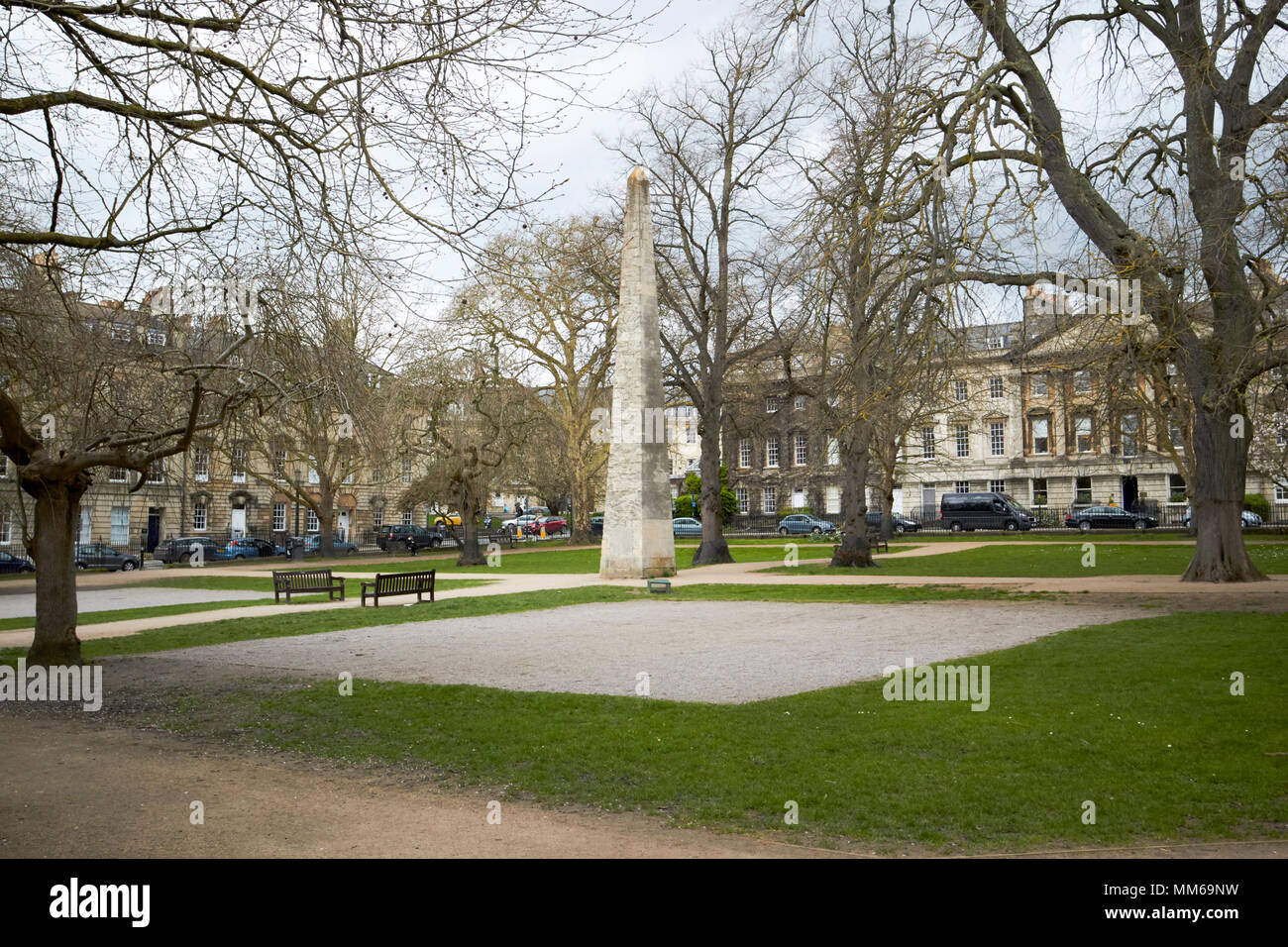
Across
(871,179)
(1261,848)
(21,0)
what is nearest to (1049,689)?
(1261,848)

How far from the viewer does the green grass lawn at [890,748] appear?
647 centimetres

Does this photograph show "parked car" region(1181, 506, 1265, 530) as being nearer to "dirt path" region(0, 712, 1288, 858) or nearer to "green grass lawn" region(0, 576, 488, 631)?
"green grass lawn" region(0, 576, 488, 631)

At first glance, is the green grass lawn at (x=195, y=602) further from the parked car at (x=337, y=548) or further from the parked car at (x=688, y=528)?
the parked car at (x=688, y=528)

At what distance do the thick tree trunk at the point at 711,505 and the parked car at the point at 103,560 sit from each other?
91.4ft

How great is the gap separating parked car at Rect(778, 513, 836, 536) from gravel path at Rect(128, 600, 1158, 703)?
46.4 meters

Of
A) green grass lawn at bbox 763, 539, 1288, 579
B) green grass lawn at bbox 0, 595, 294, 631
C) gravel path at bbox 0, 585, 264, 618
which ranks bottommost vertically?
gravel path at bbox 0, 585, 264, 618

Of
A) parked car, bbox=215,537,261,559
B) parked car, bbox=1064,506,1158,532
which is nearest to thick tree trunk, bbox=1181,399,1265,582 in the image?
parked car, bbox=1064,506,1158,532

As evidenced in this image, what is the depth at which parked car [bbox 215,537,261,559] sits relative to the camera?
54562 millimetres

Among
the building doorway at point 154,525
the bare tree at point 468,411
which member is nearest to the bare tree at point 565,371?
the bare tree at point 468,411

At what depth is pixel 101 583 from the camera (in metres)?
35.7

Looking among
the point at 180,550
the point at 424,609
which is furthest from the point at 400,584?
the point at 180,550

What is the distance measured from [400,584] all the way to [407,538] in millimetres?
39266

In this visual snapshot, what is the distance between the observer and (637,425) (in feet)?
98.9

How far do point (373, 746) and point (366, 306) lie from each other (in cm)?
515
